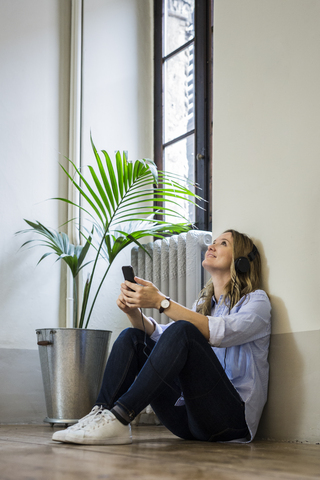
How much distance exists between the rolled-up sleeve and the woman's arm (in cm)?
3

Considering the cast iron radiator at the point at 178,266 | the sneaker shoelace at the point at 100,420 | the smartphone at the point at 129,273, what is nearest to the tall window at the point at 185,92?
the cast iron radiator at the point at 178,266

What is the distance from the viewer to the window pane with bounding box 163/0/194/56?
3127mm

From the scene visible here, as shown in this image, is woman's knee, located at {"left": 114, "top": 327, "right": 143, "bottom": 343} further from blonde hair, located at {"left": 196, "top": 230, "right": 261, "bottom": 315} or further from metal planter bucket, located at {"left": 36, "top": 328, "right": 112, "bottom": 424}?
metal planter bucket, located at {"left": 36, "top": 328, "right": 112, "bottom": 424}

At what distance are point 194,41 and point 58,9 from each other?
2.74 feet

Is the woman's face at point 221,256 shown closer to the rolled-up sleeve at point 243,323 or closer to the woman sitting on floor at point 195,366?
the woman sitting on floor at point 195,366

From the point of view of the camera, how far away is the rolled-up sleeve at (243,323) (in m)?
1.59

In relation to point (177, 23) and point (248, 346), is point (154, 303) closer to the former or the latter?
point (248, 346)

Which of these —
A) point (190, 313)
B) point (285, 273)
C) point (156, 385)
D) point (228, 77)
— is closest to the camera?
point (156, 385)

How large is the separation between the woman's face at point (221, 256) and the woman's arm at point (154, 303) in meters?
0.32

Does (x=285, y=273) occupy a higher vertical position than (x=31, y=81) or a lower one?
lower

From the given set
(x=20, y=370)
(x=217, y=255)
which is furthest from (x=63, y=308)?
(x=217, y=255)

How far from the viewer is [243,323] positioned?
162 centimetres

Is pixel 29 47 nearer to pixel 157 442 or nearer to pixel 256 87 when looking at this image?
pixel 256 87

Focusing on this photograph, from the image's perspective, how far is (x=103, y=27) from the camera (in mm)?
3182
